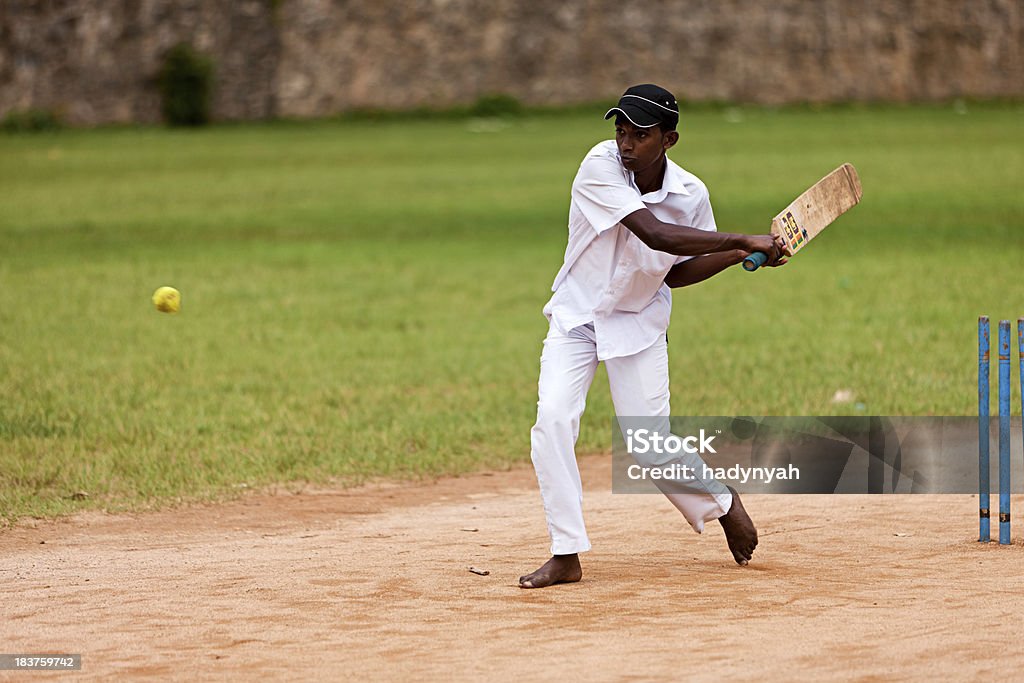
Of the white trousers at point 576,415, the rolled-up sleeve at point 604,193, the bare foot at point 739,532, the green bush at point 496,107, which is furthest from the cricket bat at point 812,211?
the green bush at point 496,107

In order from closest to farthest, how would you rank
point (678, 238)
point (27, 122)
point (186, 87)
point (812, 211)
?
1. point (678, 238)
2. point (812, 211)
3. point (27, 122)
4. point (186, 87)

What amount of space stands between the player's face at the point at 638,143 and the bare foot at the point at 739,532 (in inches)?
60.1

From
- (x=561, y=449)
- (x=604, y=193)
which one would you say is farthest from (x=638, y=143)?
(x=561, y=449)

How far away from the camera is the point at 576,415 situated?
6.08m

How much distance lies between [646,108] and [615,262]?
68 cm

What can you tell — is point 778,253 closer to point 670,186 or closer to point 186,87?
point 670,186

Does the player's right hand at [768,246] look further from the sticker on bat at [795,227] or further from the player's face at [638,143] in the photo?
the player's face at [638,143]

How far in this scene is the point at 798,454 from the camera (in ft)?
29.1

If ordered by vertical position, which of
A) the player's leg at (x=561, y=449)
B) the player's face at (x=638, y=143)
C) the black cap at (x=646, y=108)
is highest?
the black cap at (x=646, y=108)

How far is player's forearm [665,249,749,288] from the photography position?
6227 mm

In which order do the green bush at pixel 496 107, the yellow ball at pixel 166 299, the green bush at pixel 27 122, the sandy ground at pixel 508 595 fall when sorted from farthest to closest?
1. the green bush at pixel 496 107
2. the green bush at pixel 27 122
3. the yellow ball at pixel 166 299
4. the sandy ground at pixel 508 595

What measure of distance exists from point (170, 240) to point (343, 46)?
30.5 m

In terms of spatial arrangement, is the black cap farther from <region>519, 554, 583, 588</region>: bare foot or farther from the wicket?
<region>519, 554, 583, 588</region>: bare foot

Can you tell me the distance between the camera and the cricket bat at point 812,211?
19.9ft
